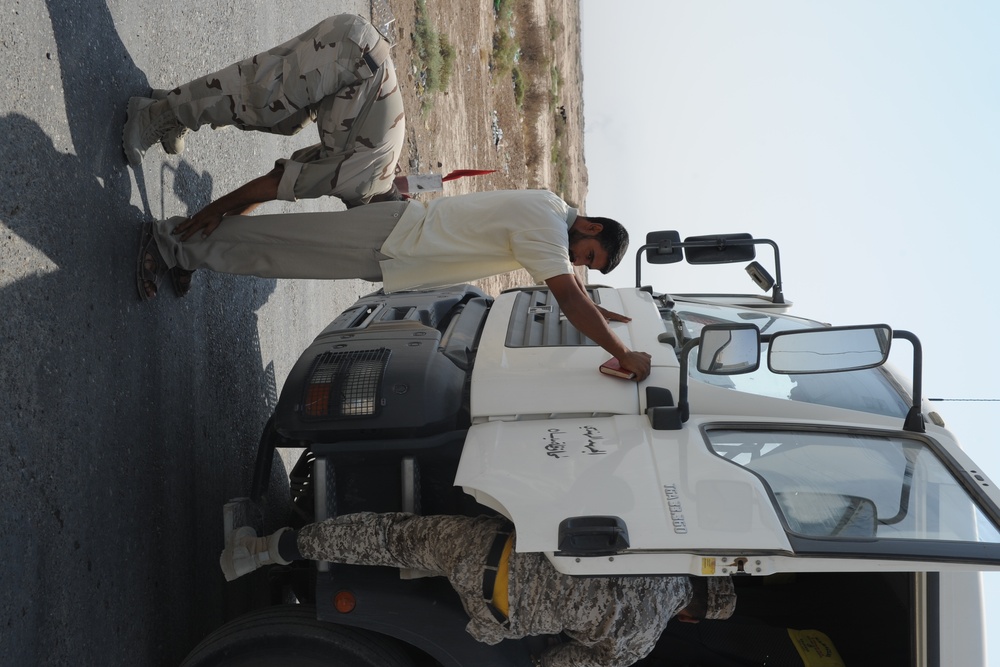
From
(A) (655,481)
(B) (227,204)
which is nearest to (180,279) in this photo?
(B) (227,204)

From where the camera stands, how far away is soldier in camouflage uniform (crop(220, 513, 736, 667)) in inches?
111

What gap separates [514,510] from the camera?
2.68 meters

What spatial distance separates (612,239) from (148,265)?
2.03 meters

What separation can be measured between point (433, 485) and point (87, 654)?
4.41 ft

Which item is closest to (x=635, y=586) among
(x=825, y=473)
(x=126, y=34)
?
(x=825, y=473)

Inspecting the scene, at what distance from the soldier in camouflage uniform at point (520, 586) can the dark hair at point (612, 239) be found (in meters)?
1.46

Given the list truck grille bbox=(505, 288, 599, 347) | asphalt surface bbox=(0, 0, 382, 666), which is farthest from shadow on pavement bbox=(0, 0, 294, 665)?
truck grille bbox=(505, 288, 599, 347)

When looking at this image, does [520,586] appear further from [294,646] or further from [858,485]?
[858,485]

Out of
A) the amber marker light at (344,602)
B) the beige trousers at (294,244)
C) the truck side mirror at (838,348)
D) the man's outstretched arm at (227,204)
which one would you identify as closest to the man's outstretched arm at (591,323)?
the truck side mirror at (838,348)

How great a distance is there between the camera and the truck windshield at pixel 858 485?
271 centimetres

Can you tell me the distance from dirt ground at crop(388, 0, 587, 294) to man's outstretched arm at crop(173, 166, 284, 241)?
306cm

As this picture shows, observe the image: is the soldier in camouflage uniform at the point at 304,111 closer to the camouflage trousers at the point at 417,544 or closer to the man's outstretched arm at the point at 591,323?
the man's outstretched arm at the point at 591,323

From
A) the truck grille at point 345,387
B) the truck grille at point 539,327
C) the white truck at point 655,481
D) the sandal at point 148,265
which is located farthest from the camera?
the sandal at point 148,265

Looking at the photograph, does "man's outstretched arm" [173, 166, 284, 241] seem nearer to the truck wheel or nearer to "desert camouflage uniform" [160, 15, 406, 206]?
"desert camouflage uniform" [160, 15, 406, 206]
